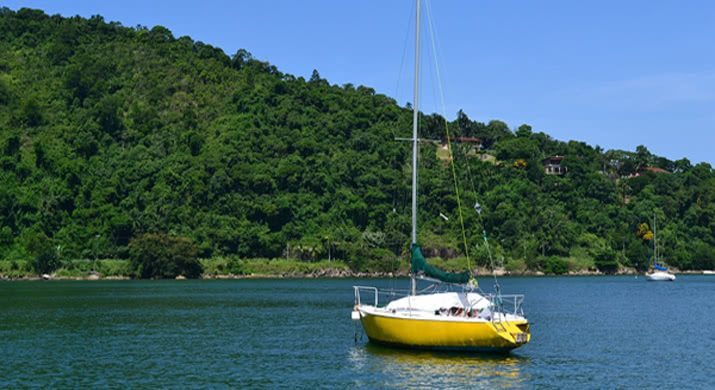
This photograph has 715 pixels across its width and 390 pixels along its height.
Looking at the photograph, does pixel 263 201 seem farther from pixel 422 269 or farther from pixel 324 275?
pixel 422 269

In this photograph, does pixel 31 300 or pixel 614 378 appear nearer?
pixel 614 378

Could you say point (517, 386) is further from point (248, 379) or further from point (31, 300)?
point (31, 300)

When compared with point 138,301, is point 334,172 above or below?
above

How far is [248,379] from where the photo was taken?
36188mm

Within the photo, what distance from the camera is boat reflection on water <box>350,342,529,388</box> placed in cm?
3478

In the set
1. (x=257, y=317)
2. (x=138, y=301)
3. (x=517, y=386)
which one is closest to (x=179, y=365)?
(x=517, y=386)

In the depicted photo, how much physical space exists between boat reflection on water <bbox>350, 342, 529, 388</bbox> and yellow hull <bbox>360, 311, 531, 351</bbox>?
0.58 meters

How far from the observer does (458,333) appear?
3941cm

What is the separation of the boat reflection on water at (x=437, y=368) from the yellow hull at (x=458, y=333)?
579mm

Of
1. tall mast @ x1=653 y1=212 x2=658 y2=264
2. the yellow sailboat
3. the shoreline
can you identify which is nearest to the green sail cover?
the yellow sailboat

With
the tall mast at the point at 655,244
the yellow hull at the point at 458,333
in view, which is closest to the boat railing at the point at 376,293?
the yellow hull at the point at 458,333

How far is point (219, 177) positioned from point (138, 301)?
88.2 m

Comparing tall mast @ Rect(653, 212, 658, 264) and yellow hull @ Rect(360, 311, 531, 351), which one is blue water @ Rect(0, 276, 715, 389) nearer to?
yellow hull @ Rect(360, 311, 531, 351)

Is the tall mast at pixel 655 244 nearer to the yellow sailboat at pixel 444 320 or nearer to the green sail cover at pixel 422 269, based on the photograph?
the green sail cover at pixel 422 269
